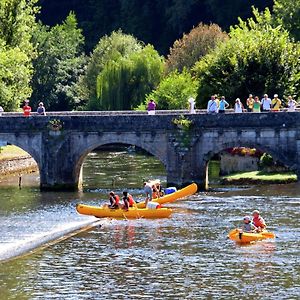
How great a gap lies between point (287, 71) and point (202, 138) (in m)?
16.0

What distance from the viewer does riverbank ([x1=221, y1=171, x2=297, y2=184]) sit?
86.7 metres

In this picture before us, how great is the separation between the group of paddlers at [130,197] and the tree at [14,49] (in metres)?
29.5

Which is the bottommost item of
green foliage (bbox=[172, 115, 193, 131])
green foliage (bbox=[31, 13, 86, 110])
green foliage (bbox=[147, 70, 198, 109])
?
green foliage (bbox=[172, 115, 193, 131])

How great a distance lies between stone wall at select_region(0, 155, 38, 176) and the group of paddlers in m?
26.5

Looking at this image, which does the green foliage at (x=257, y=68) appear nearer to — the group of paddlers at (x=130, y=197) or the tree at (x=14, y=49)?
the tree at (x=14, y=49)

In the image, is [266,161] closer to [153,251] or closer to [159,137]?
[159,137]

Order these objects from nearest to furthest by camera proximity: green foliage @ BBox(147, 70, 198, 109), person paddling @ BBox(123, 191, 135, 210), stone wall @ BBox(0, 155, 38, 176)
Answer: person paddling @ BBox(123, 191, 135, 210) → stone wall @ BBox(0, 155, 38, 176) → green foliage @ BBox(147, 70, 198, 109)

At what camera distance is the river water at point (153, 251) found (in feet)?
170

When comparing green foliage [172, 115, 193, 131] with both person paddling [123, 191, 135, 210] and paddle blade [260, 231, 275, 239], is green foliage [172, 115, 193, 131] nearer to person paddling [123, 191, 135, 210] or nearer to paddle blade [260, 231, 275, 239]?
person paddling [123, 191, 135, 210]

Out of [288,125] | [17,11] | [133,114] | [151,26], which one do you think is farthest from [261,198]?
[151,26]

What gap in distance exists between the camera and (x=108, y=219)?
7138cm

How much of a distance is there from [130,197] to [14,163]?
33.4 metres

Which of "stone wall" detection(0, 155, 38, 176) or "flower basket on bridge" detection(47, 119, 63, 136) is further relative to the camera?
"stone wall" detection(0, 155, 38, 176)

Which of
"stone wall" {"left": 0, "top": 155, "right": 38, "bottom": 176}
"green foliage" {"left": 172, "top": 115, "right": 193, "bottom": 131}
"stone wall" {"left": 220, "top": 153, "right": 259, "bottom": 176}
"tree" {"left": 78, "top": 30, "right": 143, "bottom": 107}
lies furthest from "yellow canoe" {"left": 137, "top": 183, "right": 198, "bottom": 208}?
"tree" {"left": 78, "top": 30, "right": 143, "bottom": 107}
